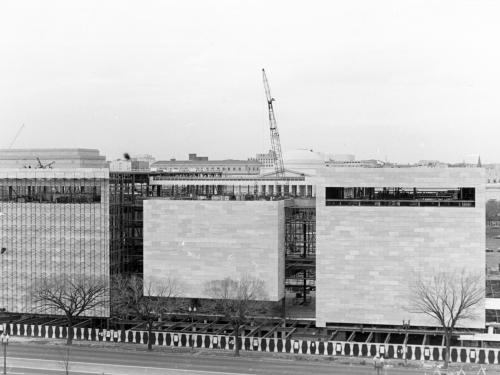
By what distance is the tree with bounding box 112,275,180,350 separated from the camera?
9027cm

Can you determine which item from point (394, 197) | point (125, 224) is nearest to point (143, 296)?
point (125, 224)

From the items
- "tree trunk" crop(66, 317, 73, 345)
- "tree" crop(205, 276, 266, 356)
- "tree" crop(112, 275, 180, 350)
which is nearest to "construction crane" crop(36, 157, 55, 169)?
"tree" crop(112, 275, 180, 350)

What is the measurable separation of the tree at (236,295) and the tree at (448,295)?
17314mm

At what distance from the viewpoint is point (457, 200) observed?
85.2 metres

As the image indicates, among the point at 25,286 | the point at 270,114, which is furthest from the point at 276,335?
the point at 270,114

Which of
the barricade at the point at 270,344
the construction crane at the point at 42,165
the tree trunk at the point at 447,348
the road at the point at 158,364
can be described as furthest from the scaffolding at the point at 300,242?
the construction crane at the point at 42,165

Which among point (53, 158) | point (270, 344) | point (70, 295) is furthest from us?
point (53, 158)

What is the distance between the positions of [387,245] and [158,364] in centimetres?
2761

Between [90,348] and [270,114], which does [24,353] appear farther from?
[270,114]

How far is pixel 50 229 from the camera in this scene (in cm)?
9819

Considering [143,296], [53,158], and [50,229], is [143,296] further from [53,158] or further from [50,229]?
[53,158]

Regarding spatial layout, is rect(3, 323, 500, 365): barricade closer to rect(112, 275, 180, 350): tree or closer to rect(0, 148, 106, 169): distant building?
rect(112, 275, 180, 350): tree

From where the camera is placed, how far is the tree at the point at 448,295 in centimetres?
8112

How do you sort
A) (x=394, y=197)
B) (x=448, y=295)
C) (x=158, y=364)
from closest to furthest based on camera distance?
(x=158, y=364)
(x=448, y=295)
(x=394, y=197)
